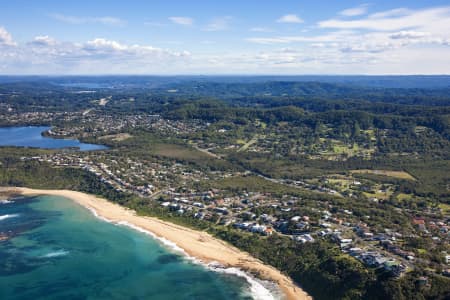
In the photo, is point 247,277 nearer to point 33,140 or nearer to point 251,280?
point 251,280

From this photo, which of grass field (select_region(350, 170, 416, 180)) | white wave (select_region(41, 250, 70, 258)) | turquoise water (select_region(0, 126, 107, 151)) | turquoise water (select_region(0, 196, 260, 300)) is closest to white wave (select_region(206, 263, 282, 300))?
turquoise water (select_region(0, 196, 260, 300))

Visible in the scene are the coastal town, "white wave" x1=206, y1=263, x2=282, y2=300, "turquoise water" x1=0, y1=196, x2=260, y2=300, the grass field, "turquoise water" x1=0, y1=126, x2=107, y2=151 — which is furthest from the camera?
"turquoise water" x1=0, y1=126, x2=107, y2=151

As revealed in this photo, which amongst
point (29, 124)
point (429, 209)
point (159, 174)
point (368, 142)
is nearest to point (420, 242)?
point (429, 209)

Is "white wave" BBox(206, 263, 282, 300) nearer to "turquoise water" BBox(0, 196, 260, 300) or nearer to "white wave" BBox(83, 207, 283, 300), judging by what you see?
"white wave" BBox(83, 207, 283, 300)

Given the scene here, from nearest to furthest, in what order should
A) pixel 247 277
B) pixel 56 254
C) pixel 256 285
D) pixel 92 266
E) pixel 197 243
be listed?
pixel 256 285 → pixel 247 277 → pixel 92 266 → pixel 56 254 → pixel 197 243

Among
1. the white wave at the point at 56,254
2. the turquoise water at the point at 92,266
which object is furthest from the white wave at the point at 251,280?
the white wave at the point at 56,254

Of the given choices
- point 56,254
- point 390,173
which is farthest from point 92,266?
point 390,173

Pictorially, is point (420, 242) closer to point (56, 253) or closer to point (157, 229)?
point (157, 229)

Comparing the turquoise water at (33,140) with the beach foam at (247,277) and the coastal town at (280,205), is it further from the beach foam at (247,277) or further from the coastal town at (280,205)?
the beach foam at (247,277)
